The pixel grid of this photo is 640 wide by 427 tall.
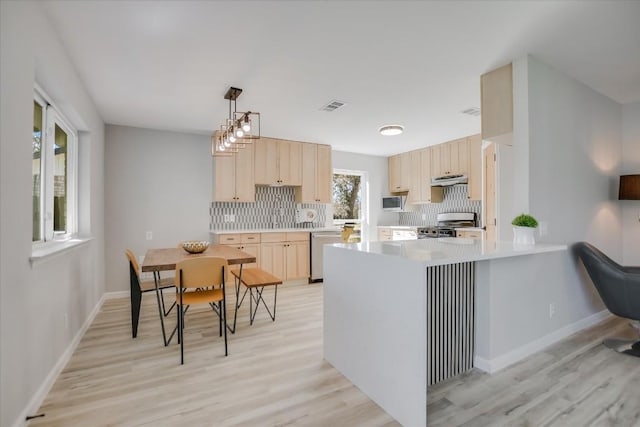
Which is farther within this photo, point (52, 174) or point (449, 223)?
point (449, 223)

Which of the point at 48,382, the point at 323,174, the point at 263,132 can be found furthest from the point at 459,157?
the point at 48,382

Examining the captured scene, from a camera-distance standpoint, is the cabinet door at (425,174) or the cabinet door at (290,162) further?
the cabinet door at (425,174)

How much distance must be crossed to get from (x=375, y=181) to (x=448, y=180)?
→ 1687 millimetres

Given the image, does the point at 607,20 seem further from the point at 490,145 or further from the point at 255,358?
the point at 255,358

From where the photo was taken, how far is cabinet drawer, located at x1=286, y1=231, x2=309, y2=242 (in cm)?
516

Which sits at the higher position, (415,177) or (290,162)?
(290,162)

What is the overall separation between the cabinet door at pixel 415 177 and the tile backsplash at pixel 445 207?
333 millimetres

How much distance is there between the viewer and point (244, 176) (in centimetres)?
502

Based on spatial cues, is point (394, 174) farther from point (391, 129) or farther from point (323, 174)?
point (391, 129)

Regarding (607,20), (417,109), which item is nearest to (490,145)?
(417,109)

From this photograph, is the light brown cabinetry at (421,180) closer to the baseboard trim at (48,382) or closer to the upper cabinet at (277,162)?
the upper cabinet at (277,162)

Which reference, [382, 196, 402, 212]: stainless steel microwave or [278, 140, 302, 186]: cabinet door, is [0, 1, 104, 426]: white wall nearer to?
[278, 140, 302, 186]: cabinet door

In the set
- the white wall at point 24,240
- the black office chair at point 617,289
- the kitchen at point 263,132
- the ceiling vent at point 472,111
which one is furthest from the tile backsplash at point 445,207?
the white wall at point 24,240

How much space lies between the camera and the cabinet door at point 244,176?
4.98 m
